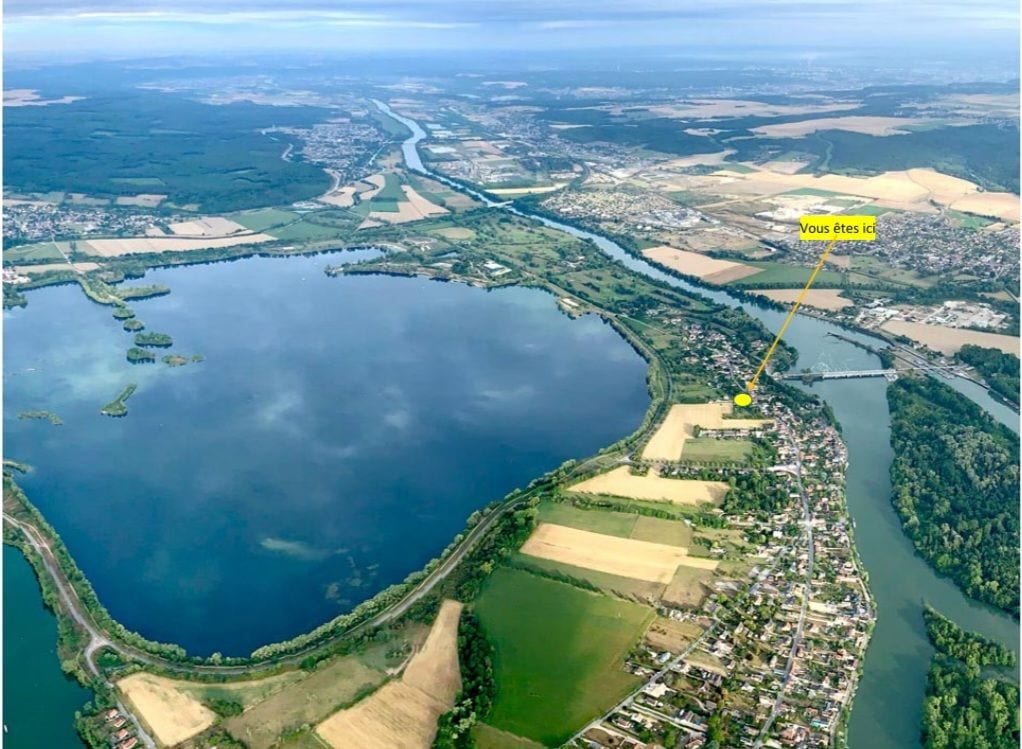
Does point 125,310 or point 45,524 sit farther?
point 125,310

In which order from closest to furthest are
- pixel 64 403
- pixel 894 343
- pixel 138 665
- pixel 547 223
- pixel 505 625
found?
pixel 138 665
pixel 505 625
pixel 64 403
pixel 894 343
pixel 547 223

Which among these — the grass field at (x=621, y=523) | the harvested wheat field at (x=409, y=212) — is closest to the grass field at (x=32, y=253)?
Result: the harvested wheat field at (x=409, y=212)

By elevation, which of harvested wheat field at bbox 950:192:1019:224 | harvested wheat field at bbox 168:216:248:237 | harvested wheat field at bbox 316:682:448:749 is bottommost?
harvested wheat field at bbox 316:682:448:749

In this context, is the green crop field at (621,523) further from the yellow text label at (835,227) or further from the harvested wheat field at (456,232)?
the harvested wheat field at (456,232)

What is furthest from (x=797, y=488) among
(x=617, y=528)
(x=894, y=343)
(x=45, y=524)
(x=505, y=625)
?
(x=45, y=524)

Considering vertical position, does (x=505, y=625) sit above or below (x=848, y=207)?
below

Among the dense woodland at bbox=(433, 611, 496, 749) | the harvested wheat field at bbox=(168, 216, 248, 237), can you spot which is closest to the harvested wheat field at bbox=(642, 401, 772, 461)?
the dense woodland at bbox=(433, 611, 496, 749)

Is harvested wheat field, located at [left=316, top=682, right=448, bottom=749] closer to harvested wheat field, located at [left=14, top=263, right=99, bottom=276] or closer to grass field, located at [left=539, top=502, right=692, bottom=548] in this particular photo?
grass field, located at [left=539, top=502, right=692, bottom=548]

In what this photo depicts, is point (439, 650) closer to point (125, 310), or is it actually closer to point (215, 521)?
point (215, 521)
